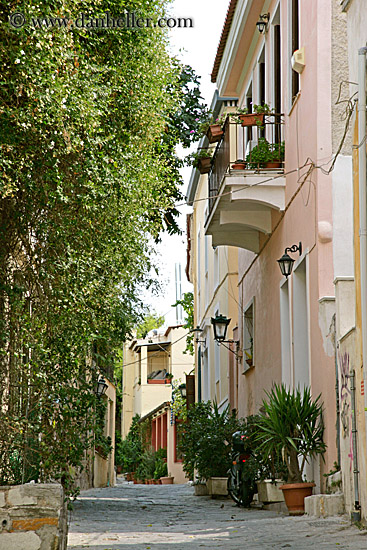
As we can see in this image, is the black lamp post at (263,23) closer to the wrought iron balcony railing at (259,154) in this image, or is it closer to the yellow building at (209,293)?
the wrought iron balcony railing at (259,154)

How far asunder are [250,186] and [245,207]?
1.04 m

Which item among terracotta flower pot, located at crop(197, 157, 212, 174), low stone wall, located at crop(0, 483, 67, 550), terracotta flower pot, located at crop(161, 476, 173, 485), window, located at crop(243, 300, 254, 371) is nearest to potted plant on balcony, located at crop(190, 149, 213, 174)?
terracotta flower pot, located at crop(197, 157, 212, 174)

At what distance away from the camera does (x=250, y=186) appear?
40.8 feet

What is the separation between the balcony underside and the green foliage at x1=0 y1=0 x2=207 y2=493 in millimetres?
1929

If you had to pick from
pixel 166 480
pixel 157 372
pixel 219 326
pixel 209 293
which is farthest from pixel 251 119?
pixel 157 372

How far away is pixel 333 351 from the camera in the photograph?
369 inches

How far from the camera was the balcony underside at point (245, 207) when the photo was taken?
12.4 metres

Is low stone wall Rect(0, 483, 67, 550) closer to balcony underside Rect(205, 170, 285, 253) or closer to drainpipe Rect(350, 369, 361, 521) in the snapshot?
drainpipe Rect(350, 369, 361, 521)

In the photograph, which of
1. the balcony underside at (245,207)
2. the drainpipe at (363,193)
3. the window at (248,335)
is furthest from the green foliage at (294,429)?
the window at (248,335)

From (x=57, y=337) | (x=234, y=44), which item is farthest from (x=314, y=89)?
(x=234, y=44)

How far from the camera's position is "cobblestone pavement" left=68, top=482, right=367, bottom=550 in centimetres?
726

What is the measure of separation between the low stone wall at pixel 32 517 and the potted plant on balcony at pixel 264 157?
288 inches

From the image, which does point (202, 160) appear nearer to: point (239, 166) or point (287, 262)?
point (239, 166)

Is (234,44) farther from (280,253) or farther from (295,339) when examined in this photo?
(295,339)
